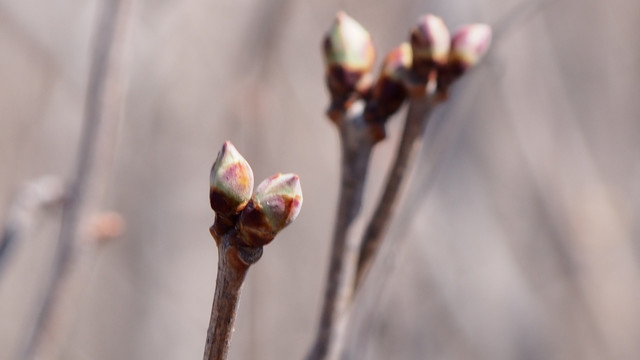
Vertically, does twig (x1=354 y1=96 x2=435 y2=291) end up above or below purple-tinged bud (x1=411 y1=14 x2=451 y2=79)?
below

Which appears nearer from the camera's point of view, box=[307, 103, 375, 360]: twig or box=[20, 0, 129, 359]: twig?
box=[307, 103, 375, 360]: twig

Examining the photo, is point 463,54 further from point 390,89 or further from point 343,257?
point 343,257

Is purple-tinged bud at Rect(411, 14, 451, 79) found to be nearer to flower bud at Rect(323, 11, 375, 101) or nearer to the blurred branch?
flower bud at Rect(323, 11, 375, 101)

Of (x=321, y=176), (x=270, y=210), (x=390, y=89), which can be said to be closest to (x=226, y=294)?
(x=270, y=210)

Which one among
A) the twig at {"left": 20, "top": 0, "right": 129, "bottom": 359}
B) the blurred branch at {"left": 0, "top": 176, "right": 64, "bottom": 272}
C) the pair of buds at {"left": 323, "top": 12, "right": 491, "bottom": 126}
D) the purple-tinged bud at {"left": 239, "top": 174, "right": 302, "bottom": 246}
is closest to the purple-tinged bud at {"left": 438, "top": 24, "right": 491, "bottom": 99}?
the pair of buds at {"left": 323, "top": 12, "right": 491, "bottom": 126}

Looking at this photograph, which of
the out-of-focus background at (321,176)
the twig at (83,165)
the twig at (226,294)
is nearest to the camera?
the twig at (226,294)

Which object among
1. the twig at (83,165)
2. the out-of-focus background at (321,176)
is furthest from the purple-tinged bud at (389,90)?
the out-of-focus background at (321,176)

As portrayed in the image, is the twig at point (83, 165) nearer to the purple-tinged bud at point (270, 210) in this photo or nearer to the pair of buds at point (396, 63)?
the pair of buds at point (396, 63)

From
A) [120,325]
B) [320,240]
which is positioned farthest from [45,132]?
[320,240]
